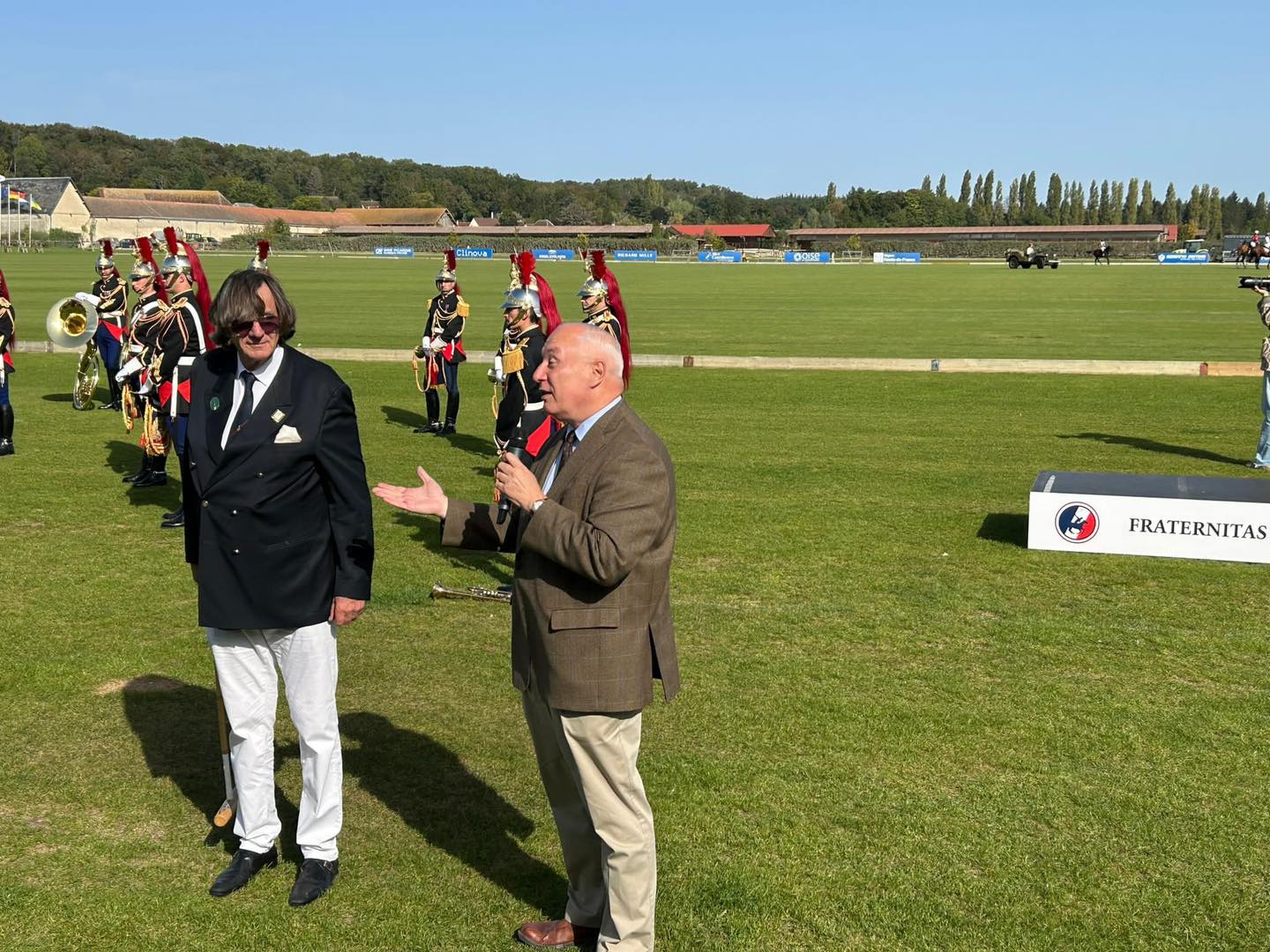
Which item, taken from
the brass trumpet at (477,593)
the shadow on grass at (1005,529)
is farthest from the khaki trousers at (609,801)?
the shadow on grass at (1005,529)

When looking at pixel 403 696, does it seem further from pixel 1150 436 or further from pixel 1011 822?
pixel 1150 436

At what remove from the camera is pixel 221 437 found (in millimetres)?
4906

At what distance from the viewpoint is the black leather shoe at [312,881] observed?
5.05 meters

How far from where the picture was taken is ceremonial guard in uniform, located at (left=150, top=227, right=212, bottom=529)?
11891 mm

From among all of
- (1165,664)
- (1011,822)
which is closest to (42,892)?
(1011,822)

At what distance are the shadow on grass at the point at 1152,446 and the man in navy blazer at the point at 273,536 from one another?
1294 centimetres

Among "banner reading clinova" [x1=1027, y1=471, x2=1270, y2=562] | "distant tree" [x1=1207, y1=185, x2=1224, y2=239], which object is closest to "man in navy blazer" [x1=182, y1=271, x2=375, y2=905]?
"banner reading clinova" [x1=1027, y1=471, x2=1270, y2=562]

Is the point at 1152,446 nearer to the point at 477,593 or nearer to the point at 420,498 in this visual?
the point at 477,593

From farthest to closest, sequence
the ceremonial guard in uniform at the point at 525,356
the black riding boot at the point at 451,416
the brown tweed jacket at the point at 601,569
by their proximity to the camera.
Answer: the black riding boot at the point at 451,416 → the ceremonial guard in uniform at the point at 525,356 → the brown tweed jacket at the point at 601,569

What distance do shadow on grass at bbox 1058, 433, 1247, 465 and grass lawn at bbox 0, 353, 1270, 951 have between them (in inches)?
125

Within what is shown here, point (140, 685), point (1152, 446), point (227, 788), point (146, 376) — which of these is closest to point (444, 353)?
point (146, 376)

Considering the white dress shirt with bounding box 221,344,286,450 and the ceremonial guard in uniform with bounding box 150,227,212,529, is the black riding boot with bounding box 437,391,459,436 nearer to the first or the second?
the ceremonial guard in uniform with bounding box 150,227,212,529

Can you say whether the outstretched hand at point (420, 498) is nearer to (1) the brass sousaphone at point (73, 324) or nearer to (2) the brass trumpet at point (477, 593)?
(2) the brass trumpet at point (477, 593)

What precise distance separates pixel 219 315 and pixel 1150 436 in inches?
591
